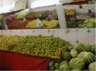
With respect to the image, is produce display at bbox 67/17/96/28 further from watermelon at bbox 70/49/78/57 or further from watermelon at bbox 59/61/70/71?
watermelon at bbox 59/61/70/71

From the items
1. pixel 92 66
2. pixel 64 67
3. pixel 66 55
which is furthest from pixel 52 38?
pixel 92 66

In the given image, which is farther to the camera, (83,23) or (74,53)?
(83,23)

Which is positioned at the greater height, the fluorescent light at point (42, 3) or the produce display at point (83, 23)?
the fluorescent light at point (42, 3)

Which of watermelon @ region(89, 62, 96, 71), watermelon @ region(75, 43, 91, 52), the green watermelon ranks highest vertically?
watermelon @ region(75, 43, 91, 52)

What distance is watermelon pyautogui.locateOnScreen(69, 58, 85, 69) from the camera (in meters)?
2.29

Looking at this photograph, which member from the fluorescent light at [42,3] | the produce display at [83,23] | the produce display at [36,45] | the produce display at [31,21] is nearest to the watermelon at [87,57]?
the produce display at [36,45]

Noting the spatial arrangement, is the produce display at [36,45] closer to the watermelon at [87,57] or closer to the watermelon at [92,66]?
the watermelon at [87,57]

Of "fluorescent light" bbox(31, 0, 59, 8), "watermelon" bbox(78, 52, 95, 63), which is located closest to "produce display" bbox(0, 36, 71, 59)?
"watermelon" bbox(78, 52, 95, 63)

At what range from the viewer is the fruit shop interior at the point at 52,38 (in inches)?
97.6

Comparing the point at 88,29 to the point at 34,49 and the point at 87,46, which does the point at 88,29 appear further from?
the point at 34,49

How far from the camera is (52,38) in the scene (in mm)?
2824

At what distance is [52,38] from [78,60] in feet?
1.92

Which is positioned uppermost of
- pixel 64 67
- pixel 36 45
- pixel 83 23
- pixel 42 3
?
pixel 42 3

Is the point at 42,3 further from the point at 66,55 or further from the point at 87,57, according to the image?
the point at 87,57
